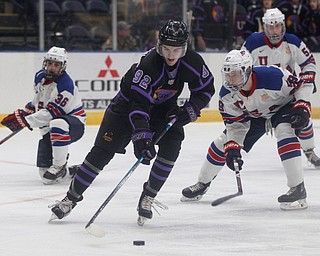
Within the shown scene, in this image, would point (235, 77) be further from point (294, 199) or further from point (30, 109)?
point (30, 109)

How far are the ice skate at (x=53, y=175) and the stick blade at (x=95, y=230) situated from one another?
156 cm

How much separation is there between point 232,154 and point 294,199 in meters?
0.37

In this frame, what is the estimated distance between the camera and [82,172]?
4.33 m

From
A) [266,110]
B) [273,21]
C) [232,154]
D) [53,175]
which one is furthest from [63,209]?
[273,21]

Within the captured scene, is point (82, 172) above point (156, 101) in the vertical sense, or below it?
below

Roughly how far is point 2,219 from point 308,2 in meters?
6.56

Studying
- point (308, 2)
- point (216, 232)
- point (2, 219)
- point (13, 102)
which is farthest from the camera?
point (308, 2)

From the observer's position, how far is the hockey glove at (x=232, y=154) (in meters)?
4.63

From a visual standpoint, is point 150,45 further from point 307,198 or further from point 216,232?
point 216,232

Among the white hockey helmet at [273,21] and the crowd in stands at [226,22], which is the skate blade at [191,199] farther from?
the crowd in stands at [226,22]

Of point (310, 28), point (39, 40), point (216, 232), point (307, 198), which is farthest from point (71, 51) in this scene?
point (216, 232)

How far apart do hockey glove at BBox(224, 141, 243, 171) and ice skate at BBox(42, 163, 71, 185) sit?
1330 millimetres

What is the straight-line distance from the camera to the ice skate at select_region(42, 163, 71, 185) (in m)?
5.67

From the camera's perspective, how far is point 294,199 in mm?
4695
